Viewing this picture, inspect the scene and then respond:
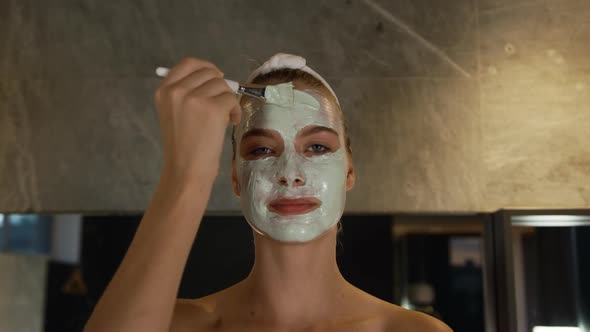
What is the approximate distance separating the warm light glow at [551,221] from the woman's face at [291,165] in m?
0.79

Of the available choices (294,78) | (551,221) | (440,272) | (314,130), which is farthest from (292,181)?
(551,221)

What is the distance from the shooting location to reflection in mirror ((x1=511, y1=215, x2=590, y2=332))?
6.08 ft

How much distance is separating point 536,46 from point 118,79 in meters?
1.26

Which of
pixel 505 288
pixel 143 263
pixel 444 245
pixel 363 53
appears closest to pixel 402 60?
pixel 363 53

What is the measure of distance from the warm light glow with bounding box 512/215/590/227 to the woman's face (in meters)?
0.79

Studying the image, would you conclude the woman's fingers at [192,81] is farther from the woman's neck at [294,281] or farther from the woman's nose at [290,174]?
the woman's neck at [294,281]

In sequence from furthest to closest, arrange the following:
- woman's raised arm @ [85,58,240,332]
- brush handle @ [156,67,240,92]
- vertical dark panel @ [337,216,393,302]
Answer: vertical dark panel @ [337,216,393,302] < brush handle @ [156,67,240,92] < woman's raised arm @ [85,58,240,332]

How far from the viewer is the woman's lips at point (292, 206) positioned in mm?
1199

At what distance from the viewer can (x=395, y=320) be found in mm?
1248

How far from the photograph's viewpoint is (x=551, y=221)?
1870 millimetres

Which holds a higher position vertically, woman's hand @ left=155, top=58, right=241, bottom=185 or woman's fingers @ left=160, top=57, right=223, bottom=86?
woman's fingers @ left=160, top=57, right=223, bottom=86

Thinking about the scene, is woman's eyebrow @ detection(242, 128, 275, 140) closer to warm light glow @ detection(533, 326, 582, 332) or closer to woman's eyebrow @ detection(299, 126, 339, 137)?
woman's eyebrow @ detection(299, 126, 339, 137)

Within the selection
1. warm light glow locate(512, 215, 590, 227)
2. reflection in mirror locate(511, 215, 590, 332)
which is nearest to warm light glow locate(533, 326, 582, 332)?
reflection in mirror locate(511, 215, 590, 332)

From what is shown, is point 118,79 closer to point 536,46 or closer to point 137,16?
point 137,16
